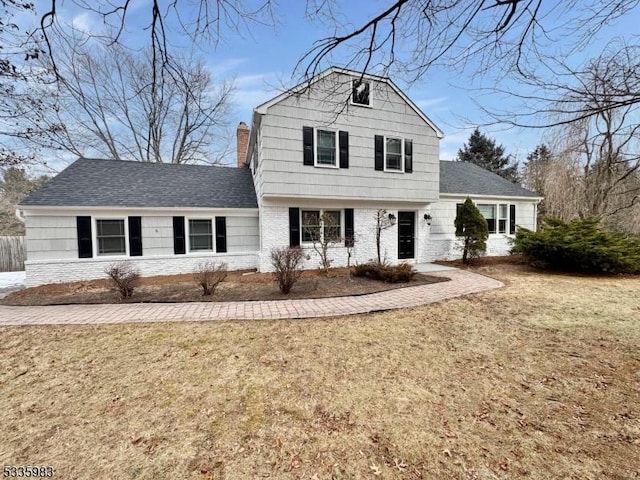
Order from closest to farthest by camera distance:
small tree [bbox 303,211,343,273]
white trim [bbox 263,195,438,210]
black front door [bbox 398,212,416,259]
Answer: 1. white trim [bbox 263,195,438,210]
2. small tree [bbox 303,211,343,273]
3. black front door [bbox 398,212,416,259]

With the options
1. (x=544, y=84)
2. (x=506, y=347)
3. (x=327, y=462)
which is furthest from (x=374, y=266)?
(x=327, y=462)

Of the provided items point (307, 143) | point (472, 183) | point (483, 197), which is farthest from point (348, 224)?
point (472, 183)

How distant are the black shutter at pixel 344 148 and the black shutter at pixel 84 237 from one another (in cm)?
877

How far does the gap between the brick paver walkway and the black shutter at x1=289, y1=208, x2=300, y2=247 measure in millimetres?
4240

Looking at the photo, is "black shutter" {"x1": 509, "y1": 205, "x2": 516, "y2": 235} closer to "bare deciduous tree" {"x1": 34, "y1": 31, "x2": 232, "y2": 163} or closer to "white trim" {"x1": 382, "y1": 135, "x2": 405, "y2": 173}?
"white trim" {"x1": 382, "y1": 135, "x2": 405, "y2": 173}

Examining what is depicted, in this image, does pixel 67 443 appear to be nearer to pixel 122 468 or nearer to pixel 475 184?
pixel 122 468

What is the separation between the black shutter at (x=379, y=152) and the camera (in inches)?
424

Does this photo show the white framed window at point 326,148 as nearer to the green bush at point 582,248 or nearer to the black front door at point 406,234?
the black front door at point 406,234

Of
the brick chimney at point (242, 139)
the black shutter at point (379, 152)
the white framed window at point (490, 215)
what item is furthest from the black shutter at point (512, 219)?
the brick chimney at point (242, 139)

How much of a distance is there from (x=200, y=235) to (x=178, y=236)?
0.77 metres

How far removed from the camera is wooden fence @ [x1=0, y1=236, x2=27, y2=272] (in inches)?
496

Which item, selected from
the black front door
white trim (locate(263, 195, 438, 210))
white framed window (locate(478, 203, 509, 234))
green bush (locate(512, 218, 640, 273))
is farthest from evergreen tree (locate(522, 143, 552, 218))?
white trim (locate(263, 195, 438, 210))

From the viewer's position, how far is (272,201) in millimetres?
10281

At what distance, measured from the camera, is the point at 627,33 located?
315cm
